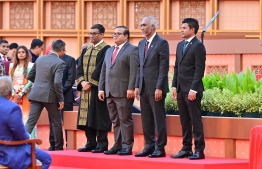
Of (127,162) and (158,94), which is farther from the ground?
(158,94)

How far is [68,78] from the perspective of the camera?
1083 centimetres

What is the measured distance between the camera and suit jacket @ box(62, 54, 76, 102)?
35.4 feet

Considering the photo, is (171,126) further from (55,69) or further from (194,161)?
(55,69)

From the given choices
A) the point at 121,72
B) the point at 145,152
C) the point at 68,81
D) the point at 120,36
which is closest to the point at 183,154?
the point at 145,152

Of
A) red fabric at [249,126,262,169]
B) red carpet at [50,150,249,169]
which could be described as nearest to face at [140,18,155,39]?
red carpet at [50,150,249,169]

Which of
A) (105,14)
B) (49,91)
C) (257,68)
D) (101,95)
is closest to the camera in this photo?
(101,95)

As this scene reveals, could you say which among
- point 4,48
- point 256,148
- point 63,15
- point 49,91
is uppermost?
point 63,15

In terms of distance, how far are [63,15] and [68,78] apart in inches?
219

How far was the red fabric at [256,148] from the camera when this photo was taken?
7832 mm

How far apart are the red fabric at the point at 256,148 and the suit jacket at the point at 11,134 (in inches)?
83.8

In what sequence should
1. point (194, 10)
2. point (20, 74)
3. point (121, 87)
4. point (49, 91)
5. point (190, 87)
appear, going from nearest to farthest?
point (190, 87) < point (121, 87) < point (49, 91) < point (20, 74) < point (194, 10)

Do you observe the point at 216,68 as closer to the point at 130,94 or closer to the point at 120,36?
the point at 120,36

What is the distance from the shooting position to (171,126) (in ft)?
30.7

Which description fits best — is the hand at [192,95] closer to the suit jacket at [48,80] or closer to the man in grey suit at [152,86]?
the man in grey suit at [152,86]
